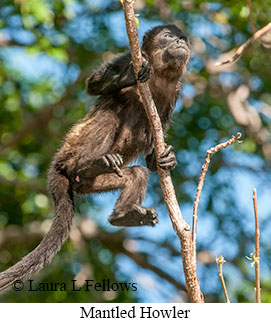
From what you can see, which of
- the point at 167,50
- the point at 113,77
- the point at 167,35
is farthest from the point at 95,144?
the point at 167,35

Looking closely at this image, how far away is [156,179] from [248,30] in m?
2.74

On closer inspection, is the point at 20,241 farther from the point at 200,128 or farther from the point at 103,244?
the point at 200,128

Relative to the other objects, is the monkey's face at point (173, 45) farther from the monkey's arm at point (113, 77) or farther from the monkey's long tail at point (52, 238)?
the monkey's long tail at point (52, 238)

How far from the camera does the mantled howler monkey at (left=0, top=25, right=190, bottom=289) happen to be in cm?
541

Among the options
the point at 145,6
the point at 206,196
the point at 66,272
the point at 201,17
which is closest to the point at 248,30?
the point at 201,17

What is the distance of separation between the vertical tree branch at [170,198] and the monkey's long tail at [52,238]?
49.1 inches

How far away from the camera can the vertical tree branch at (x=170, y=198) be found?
3.83m

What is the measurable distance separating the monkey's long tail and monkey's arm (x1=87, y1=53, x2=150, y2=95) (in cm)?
90

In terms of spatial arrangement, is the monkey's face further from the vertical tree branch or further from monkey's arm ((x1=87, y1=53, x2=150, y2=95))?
the vertical tree branch

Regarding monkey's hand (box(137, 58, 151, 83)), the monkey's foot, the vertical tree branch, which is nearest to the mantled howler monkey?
the monkey's foot

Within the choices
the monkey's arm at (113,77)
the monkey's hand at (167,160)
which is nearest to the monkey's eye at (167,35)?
the monkey's arm at (113,77)

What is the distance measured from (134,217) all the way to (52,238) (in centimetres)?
75

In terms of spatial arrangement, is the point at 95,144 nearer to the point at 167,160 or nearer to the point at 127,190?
the point at 127,190

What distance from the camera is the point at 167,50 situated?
18.9 ft
